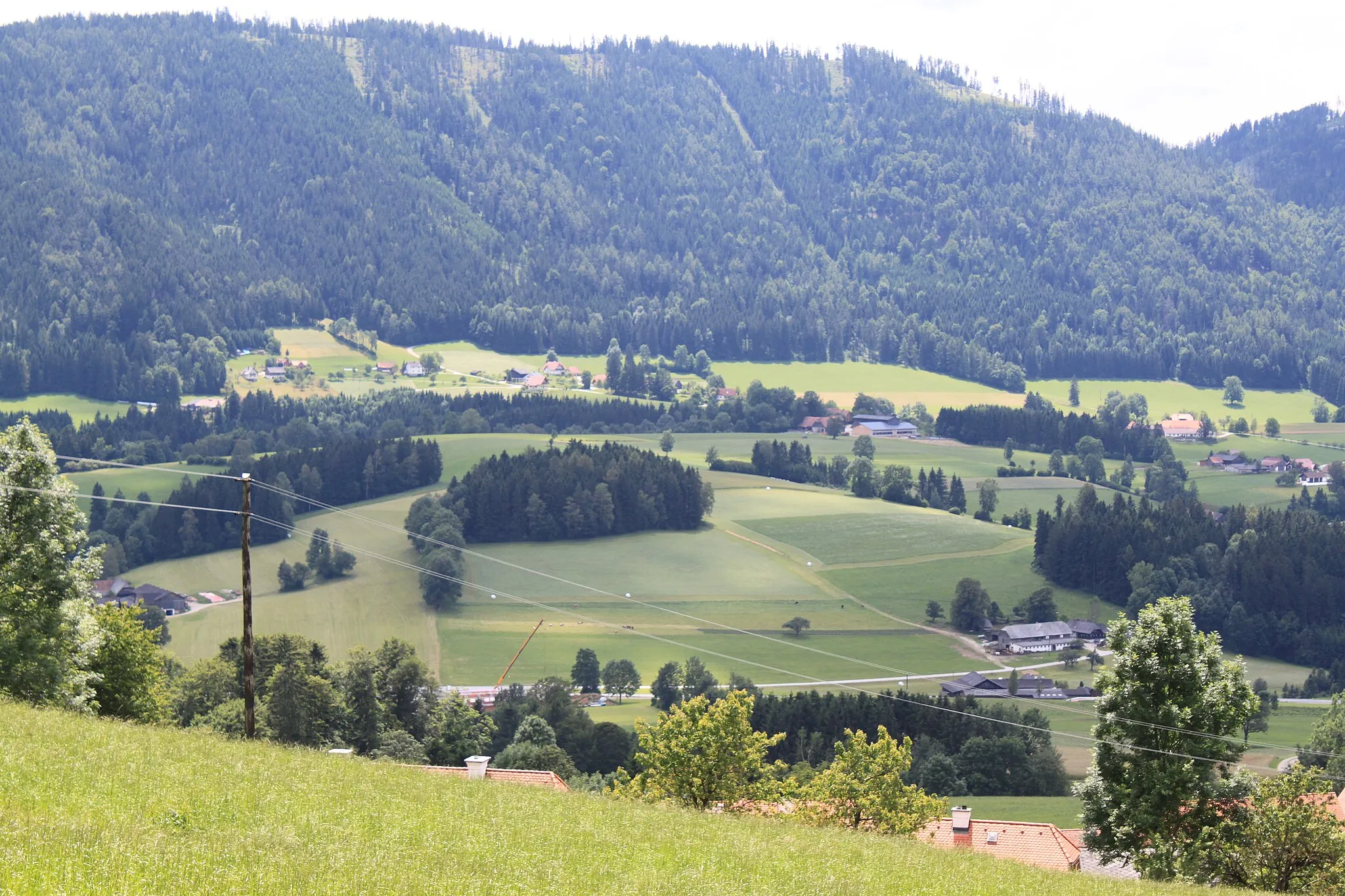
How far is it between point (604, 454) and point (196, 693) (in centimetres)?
10670

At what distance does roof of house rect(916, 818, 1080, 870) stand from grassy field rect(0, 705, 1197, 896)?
8.87 metres

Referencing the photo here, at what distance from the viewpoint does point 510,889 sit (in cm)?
2192

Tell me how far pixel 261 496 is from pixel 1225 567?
113244 mm

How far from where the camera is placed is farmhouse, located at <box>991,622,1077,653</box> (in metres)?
130

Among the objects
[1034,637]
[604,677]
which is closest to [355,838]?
[604,677]

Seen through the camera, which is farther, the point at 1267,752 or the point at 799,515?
the point at 799,515

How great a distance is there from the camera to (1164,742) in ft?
131

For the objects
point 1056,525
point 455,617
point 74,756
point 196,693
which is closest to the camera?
point 74,756

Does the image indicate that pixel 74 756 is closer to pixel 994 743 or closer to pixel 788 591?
pixel 994 743

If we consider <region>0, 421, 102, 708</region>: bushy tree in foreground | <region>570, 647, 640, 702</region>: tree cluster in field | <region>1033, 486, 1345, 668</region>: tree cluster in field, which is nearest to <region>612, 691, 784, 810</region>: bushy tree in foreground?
<region>0, 421, 102, 708</region>: bushy tree in foreground

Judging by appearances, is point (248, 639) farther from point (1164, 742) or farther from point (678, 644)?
point (678, 644)

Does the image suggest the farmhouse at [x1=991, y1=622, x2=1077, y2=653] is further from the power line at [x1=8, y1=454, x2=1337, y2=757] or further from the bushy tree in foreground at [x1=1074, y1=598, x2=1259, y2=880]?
the bushy tree in foreground at [x1=1074, y1=598, x2=1259, y2=880]

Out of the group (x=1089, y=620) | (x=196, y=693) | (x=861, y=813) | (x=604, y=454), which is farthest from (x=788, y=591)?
(x=861, y=813)

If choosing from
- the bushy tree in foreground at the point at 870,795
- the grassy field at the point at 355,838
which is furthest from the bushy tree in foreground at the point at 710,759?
the grassy field at the point at 355,838
